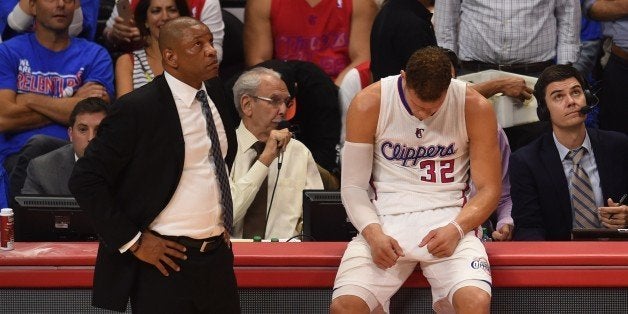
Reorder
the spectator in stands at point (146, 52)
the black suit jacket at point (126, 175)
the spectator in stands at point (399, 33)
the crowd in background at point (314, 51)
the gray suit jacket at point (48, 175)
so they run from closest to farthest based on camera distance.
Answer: the black suit jacket at point (126, 175)
the gray suit jacket at point (48, 175)
the spectator in stands at point (399, 33)
the crowd in background at point (314, 51)
the spectator in stands at point (146, 52)

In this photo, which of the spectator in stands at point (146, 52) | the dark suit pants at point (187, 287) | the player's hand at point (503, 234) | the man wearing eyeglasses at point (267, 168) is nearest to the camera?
the dark suit pants at point (187, 287)

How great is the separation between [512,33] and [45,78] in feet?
8.81

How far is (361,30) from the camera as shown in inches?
273

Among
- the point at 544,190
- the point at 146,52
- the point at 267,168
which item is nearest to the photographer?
the point at 544,190

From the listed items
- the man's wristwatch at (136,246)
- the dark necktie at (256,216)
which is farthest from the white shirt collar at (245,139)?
the man's wristwatch at (136,246)

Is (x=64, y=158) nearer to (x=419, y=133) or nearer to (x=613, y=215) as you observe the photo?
(x=419, y=133)

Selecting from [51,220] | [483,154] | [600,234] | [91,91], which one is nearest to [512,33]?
[600,234]

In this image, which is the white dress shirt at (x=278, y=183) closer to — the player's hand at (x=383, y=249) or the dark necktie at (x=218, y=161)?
the player's hand at (x=383, y=249)

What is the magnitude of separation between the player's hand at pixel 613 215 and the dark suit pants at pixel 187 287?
1.97 meters

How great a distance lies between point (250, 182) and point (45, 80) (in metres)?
1.88

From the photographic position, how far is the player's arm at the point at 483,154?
4.21 metres

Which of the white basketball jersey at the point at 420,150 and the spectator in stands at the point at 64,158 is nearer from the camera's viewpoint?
the white basketball jersey at the point at 420,150

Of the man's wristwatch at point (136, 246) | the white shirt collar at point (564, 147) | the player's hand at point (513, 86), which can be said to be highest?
the player's hand at point (513, 86)

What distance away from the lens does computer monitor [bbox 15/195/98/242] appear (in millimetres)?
4625
